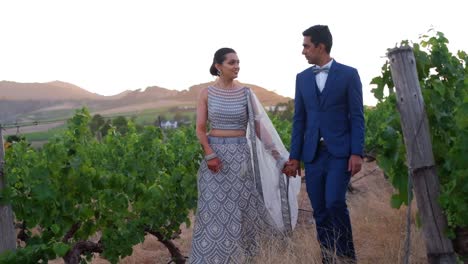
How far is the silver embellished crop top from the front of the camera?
15.7 ft

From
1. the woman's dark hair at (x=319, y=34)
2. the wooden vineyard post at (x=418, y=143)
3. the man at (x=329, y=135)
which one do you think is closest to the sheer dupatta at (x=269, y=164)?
the man at (x=329, y=135)

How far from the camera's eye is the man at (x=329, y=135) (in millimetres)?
4070

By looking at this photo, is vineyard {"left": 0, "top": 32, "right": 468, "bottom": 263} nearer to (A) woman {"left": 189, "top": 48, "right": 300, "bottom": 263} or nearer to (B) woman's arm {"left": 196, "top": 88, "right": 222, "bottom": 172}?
(A) woman {"left": 189, "top": 48, "right": 300, "bottom": 263}

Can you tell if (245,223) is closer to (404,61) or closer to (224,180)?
(224,180)

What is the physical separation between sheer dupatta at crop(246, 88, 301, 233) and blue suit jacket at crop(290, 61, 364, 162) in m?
0.69

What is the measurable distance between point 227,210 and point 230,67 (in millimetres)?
1059

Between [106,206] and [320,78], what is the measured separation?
2.02 m

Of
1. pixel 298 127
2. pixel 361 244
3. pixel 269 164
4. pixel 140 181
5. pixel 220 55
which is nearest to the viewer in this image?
pixel 298 127

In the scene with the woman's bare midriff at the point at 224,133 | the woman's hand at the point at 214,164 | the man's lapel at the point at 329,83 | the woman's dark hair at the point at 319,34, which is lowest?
the woman's hand at the point at 214,164

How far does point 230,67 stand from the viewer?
4.70 meters

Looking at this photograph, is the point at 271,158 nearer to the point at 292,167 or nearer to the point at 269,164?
the point at 269,164

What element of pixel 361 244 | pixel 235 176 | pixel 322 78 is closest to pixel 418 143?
pixel 322 78

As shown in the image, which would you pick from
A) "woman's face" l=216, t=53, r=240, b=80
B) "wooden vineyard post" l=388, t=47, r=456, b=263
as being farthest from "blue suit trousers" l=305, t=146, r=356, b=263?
"woman's face" l=216, t=53, r=240, b=80

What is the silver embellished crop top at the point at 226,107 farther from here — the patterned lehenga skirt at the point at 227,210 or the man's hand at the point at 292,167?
the man's hand at the point at 292,167
